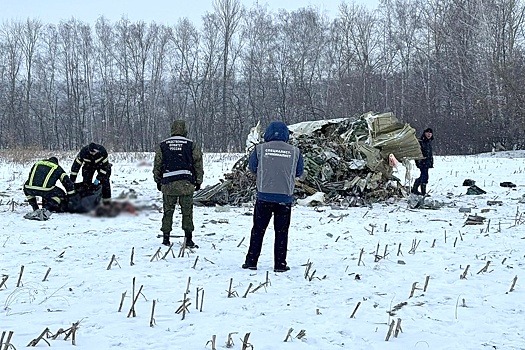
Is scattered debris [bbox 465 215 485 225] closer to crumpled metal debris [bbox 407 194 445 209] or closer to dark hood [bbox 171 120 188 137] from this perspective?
crumpled metal debris [bbox 407 194 445 209]

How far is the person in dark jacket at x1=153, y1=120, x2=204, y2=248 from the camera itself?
715 centimetres

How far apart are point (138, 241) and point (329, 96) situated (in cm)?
4127

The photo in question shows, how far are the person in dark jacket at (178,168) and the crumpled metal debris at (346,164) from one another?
569 cm

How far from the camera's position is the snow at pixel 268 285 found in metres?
4.18

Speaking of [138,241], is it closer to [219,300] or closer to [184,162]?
[184,162]

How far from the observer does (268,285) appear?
570 cm

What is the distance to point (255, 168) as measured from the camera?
6.48m

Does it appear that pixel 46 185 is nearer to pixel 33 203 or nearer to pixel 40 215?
pixel 40 215

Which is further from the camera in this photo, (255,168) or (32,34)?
(255,168)

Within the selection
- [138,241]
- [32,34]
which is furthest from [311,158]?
[32,34]

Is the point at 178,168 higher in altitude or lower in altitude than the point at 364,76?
lower

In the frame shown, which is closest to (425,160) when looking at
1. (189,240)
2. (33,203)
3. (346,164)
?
(346,164)

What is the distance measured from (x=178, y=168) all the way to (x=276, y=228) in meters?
1.71

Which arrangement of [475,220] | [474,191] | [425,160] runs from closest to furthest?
[475,220] → [425,160] → [474,191]
